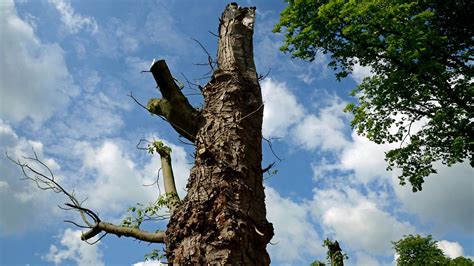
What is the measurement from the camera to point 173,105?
3.23 metres

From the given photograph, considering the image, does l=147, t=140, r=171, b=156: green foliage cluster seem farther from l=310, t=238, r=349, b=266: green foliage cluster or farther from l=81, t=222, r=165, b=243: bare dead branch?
l=310, t=238, r=349, b=266: green foliage cluster

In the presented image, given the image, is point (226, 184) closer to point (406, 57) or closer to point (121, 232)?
point (121, 232)

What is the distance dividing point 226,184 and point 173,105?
93 centimetres

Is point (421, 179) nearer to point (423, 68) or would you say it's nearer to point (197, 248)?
point (423, 68)

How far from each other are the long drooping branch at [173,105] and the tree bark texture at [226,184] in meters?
Answer: 0.09

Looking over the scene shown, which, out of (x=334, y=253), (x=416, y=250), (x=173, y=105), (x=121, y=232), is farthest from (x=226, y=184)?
(x=416, y=250)

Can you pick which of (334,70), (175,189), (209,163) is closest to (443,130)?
(334,70)

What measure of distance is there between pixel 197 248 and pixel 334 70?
11.9m

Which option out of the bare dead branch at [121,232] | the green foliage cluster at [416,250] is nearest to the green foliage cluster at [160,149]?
the bare dead branch at [121,232]

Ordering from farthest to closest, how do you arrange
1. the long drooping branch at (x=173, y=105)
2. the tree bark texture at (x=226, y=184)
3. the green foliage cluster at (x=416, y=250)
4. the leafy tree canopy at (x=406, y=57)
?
the green foliage cluster at (x=416, y=250) < the leafy tree canopy at (x=406, y=57) < the long drooping branch at (x=173, y=105) < the tree bark texture at (x=226, y=184)

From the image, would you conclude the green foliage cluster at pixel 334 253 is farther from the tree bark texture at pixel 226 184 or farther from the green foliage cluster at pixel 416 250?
the green foliage cluster at pixel 416 250

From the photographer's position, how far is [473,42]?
1230 centimetres

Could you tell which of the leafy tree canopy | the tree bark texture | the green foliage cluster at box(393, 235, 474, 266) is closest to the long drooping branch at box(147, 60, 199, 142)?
the tree bark texture

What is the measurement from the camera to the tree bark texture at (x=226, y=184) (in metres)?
2.49
